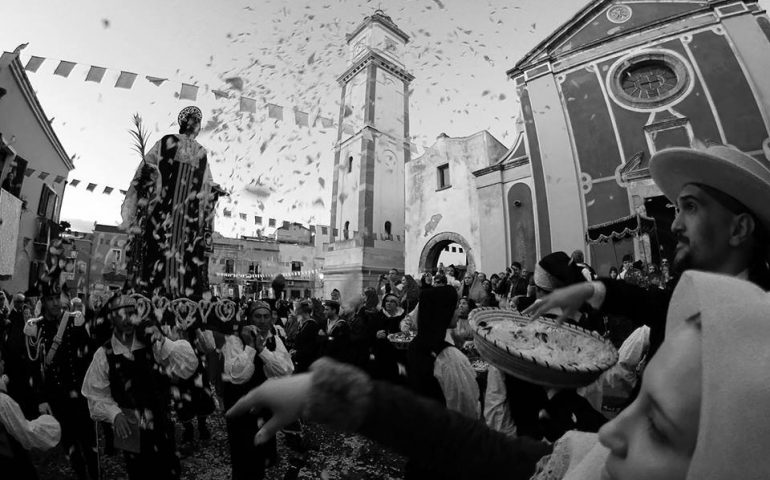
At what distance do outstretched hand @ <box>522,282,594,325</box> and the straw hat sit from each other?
56cm

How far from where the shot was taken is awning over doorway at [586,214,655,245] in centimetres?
980

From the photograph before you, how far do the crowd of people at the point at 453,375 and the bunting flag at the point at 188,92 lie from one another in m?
2.66

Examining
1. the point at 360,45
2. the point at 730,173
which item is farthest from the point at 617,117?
the point at 360,45

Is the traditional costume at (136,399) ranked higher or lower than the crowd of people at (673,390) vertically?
lower

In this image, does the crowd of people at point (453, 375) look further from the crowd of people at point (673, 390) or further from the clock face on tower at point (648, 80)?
the clock face on tower at point (648, 80)

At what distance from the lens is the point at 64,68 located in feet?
18.9

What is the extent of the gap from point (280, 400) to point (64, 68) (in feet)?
25.0

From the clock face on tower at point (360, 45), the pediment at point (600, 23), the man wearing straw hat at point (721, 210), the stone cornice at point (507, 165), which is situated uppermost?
the clock face on tower at point (360, 45)

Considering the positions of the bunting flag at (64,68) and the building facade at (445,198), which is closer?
the bunting flag at (64,68)

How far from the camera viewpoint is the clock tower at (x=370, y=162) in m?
22.9

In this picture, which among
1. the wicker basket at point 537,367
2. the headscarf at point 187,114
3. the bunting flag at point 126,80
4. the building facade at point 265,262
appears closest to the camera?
the wicker basket at point 537,367

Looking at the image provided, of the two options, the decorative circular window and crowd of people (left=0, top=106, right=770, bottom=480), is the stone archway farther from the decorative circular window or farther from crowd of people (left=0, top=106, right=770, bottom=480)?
crowd of people (left=0, top=106, right=770, bottom=480)

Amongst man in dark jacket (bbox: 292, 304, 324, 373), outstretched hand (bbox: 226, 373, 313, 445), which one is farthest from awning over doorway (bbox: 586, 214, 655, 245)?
outstretched hand (bbox: 226, 373, 313, 445)

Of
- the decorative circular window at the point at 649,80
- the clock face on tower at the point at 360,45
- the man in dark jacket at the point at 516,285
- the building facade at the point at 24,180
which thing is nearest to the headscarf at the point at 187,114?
the man in dark jacket at the point at 516,285
